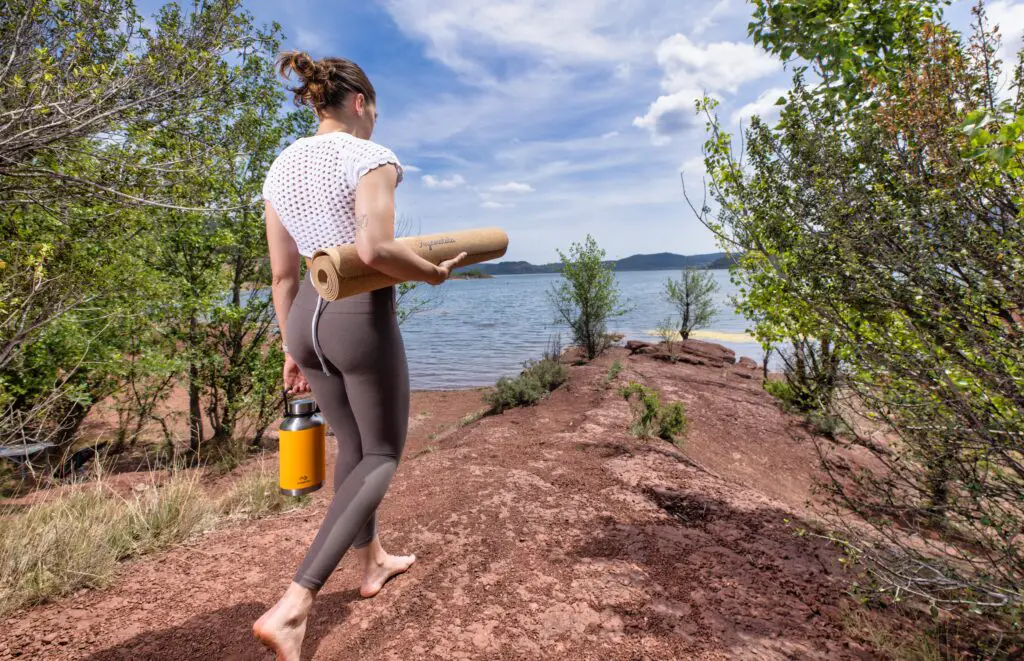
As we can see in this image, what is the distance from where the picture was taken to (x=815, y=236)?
134 inches

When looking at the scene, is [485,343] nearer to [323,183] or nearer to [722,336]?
[722,336]

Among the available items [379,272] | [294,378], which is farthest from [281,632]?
[379,272]

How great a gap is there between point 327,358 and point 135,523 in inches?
87.5

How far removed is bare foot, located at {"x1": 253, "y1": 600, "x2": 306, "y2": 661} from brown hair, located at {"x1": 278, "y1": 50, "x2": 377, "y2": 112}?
80.3 inches

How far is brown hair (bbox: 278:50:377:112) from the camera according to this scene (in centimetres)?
195

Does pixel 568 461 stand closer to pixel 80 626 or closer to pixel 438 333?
pixel 80 626

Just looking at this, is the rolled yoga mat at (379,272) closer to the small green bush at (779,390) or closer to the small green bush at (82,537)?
the small green bush at (82,537)

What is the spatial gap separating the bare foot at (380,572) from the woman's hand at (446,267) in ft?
5.06

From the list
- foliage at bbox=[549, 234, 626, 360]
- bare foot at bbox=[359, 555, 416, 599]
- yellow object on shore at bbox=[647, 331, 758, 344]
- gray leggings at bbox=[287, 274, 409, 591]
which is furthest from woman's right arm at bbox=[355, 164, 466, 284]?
yellow object on shore at bbox=[647, 331, 758, 344]

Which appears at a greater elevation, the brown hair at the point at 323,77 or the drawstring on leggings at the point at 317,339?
the brown hair at the point at 323,77

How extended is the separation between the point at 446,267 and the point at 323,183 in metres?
0.57

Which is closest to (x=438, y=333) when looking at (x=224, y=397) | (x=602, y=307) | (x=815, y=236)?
(x=602, y=307)

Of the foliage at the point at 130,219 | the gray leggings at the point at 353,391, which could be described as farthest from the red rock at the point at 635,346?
the gray leggings at the point at 353,391

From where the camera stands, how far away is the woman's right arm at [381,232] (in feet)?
5.76
